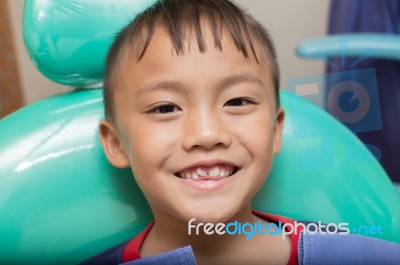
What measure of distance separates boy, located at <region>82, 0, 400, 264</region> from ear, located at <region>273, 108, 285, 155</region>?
0.02m

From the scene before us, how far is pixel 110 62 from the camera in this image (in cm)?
60

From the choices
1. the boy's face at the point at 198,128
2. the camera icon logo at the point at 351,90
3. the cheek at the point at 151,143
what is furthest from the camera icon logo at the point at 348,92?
the cheek at the point at 151,143

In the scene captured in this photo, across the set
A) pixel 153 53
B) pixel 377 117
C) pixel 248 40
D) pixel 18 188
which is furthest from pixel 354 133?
pixel 18 188

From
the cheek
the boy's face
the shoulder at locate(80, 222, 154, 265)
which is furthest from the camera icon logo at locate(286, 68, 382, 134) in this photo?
the shoulder at locate(80, 222, 154, 265)

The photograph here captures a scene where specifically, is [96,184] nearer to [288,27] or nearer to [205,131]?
[205,131]

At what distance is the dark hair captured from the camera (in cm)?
53

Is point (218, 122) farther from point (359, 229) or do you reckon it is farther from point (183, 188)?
point (359, 229)

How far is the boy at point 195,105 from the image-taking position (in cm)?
50

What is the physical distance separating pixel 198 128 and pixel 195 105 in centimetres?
3

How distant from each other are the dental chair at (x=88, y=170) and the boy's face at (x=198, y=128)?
12cm

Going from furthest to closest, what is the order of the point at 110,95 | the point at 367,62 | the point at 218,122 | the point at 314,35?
the point at 314,35
the point at 367,62
the point at 110,95
the point at 218,122

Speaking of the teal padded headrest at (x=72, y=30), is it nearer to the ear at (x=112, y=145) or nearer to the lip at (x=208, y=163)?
the ear at (x=112, y=145)

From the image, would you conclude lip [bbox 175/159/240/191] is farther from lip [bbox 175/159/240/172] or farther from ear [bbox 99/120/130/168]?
ear [bbox 99/120/130/168]

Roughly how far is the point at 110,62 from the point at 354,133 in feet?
1.29
